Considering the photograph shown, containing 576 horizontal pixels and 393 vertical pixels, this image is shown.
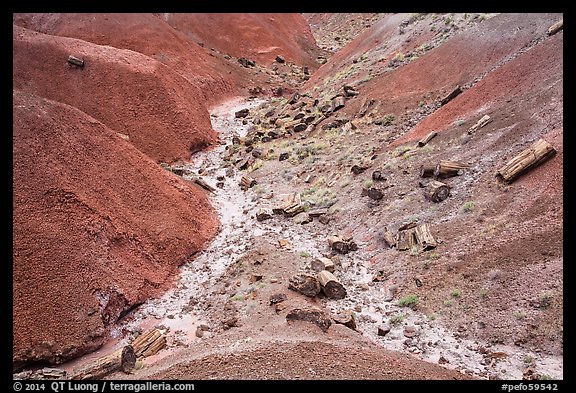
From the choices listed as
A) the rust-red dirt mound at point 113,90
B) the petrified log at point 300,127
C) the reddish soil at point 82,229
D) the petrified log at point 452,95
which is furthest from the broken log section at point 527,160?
the rust-red dirt mound at point 113,90

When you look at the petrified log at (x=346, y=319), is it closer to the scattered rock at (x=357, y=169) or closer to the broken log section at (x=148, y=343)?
the broken log section at (x=148, y=343)

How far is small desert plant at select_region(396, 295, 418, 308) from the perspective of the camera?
39.9ft

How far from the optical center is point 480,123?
57.4 feet

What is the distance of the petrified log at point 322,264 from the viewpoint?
555 inches

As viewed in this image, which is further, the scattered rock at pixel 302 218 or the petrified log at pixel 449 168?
the scattered rock at pixel 302 218

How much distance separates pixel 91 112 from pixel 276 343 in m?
22.0

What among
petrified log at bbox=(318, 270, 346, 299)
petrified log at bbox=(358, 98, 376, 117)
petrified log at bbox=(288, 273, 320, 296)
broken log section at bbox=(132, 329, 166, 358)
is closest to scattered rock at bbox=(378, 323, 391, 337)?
petrified log at bbox=(318, 270, 346, 299)

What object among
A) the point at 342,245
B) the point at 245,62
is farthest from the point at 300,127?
the point at 245,62

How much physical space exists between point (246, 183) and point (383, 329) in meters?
12.6

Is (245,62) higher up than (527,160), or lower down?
higher up

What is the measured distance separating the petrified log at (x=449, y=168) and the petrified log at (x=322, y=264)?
5.31 metres

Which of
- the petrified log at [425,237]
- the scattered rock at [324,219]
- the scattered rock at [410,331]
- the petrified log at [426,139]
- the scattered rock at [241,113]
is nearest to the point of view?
the scattered rock at [410,331]

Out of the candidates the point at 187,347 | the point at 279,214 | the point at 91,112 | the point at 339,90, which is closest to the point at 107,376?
the point at 187,347

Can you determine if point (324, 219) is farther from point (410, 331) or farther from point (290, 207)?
point (410, 331)
